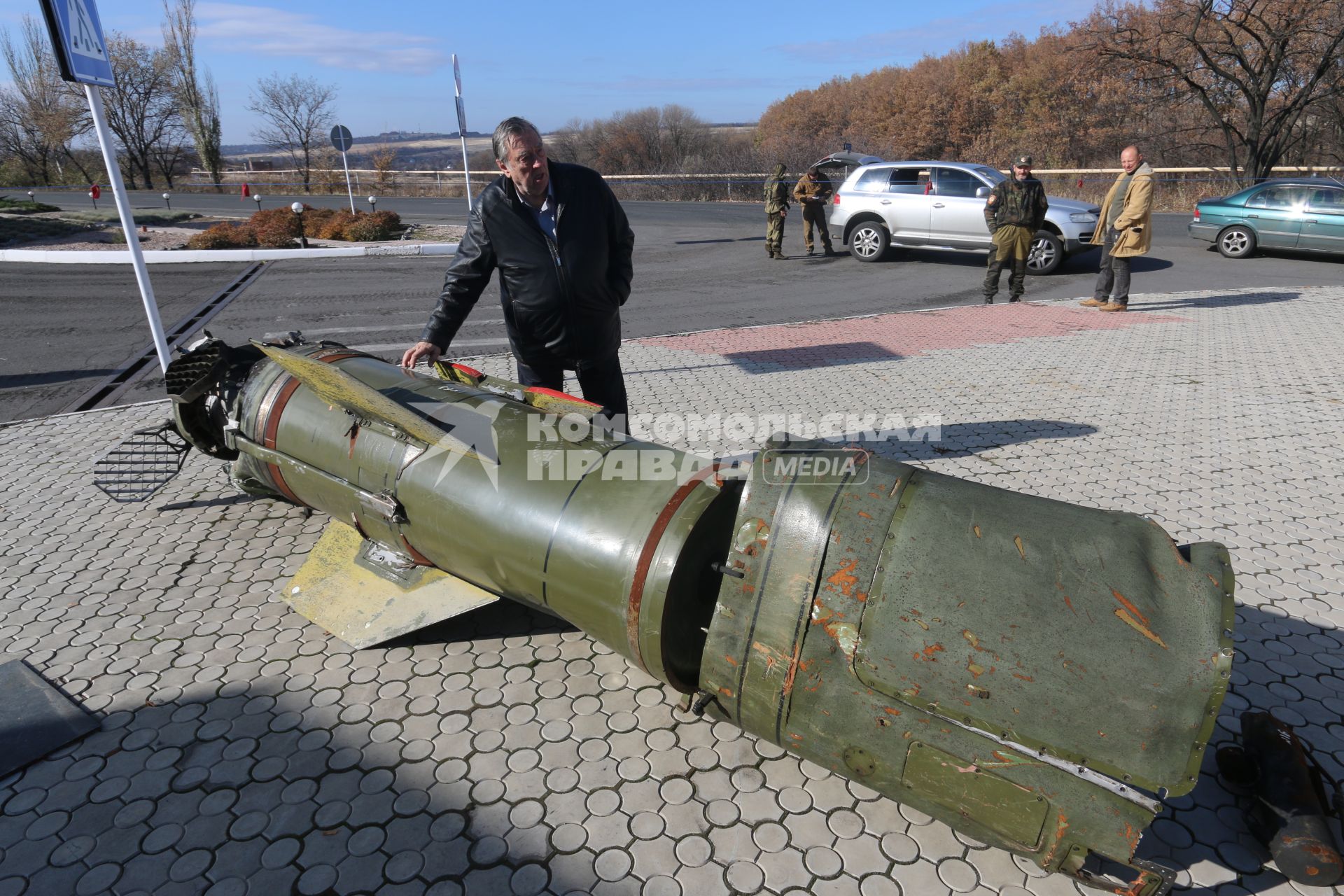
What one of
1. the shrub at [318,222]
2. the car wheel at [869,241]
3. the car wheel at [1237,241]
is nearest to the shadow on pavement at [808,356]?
the car wheel at [869,241]

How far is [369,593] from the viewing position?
344cm

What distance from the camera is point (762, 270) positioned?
13.5 meters

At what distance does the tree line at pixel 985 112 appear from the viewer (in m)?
20.5

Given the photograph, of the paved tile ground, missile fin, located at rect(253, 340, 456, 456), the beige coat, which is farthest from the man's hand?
the beige coat

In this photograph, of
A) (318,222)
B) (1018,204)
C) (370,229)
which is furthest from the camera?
(318,222)

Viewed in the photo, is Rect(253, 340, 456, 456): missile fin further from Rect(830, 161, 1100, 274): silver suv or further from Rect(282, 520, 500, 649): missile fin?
Rect(830, 161, 1100, 274): silver suv

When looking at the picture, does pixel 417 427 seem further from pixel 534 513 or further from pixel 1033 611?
pixel 1033 611

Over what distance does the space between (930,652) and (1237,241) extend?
1540 cm

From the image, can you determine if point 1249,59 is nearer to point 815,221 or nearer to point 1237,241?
point 1237,241

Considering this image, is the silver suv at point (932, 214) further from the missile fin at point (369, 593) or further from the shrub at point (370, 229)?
the missile fin at point (369, 593)

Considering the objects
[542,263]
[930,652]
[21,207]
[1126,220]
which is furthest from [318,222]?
[930,652]

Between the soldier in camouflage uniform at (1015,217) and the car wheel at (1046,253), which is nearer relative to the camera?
the soldier in camouflage uniform at (1015,217)

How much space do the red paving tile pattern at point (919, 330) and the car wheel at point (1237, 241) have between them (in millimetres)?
5924

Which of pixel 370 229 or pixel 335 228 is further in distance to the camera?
pixel 335 228
